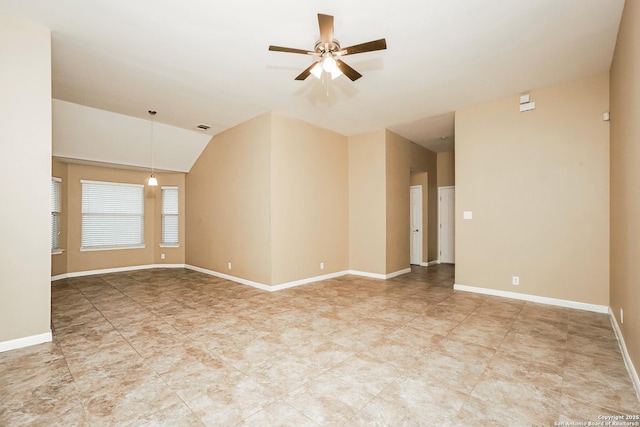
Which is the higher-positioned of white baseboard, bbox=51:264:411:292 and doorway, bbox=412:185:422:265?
doorway, bbox=412:185:422:265

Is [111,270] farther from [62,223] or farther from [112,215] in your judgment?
[62,223]

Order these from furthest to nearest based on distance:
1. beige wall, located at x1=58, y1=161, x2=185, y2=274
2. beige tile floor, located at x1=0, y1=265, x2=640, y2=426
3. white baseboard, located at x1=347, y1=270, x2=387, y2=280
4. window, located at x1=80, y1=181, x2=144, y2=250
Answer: window, located at x1=80, y1=181, x2=144, y2=250
beige wall, located at x1=58, y1=161, x2=185, y2=274
white baseboard, located at x1=347, y1=270, x2=387, y2=280
beige tile floor, located at x1=0, y1=265, x2=640, y2=426

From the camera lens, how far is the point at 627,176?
2.53 meters

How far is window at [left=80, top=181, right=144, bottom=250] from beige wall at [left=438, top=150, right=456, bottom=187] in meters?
8.16

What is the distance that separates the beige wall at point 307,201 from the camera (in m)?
5.14

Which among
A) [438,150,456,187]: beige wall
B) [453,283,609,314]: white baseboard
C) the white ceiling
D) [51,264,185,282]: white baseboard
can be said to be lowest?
[51,264,185,282]: white baseboard

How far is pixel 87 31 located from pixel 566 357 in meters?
5.59

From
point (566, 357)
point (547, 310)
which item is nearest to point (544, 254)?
point (547, 310)

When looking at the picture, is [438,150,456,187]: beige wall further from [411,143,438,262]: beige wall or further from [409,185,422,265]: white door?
[409,185,422,265]: white door

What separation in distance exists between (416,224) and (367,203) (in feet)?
7.45

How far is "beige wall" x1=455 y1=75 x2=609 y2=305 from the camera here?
383cm

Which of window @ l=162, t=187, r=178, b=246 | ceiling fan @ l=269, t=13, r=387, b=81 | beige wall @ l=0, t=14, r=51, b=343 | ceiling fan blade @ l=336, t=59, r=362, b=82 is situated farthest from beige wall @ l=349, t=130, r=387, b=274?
beige wall @ l=0, t=14, r=51, b=343

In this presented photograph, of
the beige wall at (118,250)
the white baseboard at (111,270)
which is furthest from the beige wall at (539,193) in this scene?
the white baseboard at (111,270)

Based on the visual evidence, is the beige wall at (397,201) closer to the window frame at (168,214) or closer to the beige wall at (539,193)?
the beige wall at (539,193)
